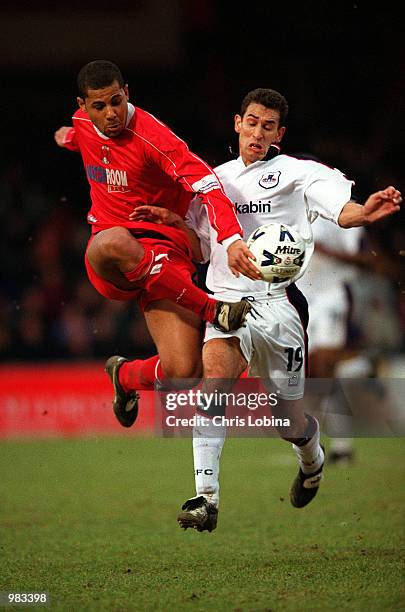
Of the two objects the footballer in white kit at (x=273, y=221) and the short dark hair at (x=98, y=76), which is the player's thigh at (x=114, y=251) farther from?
the short dark hair at (x=98, y=76)

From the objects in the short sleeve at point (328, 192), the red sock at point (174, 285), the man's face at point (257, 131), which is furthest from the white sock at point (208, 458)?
the man's face at point (257, 131)

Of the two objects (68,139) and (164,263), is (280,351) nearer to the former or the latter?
(164,263)

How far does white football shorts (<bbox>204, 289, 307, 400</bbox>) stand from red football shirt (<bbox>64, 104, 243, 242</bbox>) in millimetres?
622

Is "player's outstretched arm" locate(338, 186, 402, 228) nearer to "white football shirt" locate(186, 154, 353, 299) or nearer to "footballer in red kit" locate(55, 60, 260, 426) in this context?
"white football shirt" locate(186, 154, 353, 299)

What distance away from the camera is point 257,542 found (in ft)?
18.5

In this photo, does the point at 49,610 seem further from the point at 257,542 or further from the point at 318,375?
the point at 318,375

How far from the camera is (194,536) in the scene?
5992 mm

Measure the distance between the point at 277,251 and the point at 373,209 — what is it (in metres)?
0.44

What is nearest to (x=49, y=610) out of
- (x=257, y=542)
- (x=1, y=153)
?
(x=257, y=542)

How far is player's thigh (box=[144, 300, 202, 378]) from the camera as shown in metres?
4.89

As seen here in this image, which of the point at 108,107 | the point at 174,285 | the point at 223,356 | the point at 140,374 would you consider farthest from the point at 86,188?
the point at 223,356

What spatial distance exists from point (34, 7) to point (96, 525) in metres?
6.43

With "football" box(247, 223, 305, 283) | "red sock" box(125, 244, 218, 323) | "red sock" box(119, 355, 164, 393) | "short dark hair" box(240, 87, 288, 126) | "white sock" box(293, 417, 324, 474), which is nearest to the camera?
"football" box(247, 223, 305, 283)

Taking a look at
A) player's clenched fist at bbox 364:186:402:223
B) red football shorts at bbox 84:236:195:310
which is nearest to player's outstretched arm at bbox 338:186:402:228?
player's clenched fist at bbox 364:186:402:223
